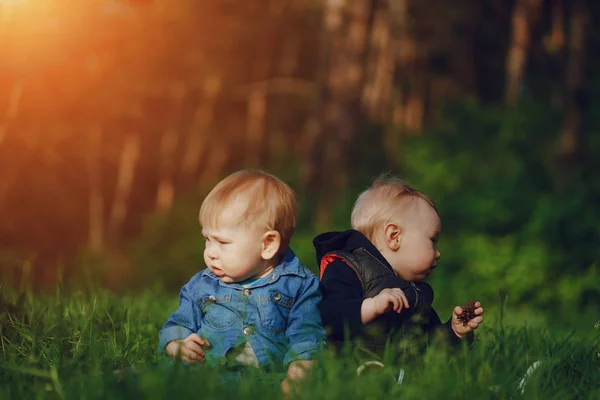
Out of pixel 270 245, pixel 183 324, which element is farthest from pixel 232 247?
pixel 183 324

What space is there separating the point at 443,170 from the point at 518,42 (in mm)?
5906

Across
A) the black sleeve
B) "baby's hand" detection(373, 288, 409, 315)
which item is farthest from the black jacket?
"baby's hand" detection(373, 288, 409, 315)

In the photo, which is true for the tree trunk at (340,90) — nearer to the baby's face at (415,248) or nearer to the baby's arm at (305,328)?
the baby's face at (415,248)

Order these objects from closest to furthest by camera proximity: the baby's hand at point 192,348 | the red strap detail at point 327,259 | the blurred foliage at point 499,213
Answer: the baby's hand at point 192,348 < the red strap detail at point 327,259 < the blurred foliage at point 499,213

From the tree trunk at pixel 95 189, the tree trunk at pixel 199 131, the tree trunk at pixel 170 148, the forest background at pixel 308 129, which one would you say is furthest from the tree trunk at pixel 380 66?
the tree trunk at pixel 95 189

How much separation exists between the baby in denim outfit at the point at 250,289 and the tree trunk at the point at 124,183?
29.2 metres

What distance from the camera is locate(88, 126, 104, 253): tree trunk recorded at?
33094 mm

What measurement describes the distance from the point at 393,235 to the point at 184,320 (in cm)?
105

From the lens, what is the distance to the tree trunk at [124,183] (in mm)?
33094

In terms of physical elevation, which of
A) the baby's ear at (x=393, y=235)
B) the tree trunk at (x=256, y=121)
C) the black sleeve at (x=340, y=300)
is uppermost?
the baby's ear at (x=393, y=235)

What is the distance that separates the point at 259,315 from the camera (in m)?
3.83

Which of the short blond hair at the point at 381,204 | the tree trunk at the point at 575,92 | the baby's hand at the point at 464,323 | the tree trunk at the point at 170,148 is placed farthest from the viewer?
the tree trunk at the point at 170,148

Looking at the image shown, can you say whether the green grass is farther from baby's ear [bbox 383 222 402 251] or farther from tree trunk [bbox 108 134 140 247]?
tree trunk [bbox 108 134 140 247]

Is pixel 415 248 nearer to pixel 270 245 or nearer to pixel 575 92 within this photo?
pixel 270 245
